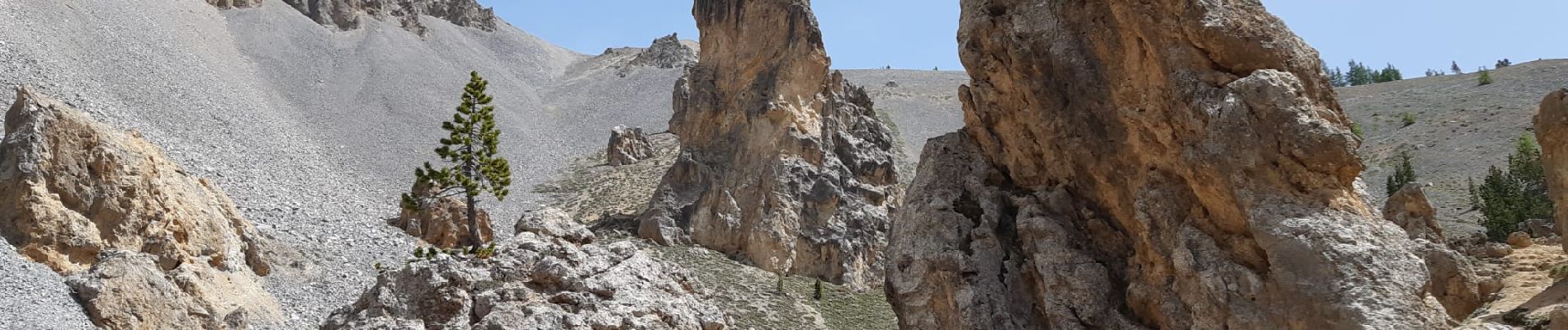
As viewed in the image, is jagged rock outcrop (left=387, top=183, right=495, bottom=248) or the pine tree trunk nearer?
the pine tree trunk

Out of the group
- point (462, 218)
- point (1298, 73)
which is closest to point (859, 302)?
point (462, 218)

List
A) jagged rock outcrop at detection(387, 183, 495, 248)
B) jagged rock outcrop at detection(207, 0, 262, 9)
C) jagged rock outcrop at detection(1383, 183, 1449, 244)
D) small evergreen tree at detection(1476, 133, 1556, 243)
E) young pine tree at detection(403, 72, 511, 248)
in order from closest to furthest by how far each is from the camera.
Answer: jagged rock outcrop at detection(1383, 183, 1449, 244)
young pine tree at detection(403, 72, 511, 248)
small evergreen tree at detection(1476, 133, 1556, 243)
jagged rock outcrop at detection(387, 183, 495, 248)
jagged rock outcrop at detection(207, 0, 262, 9)

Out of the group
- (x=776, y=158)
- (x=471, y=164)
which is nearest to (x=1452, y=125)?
(x=776, y=158)

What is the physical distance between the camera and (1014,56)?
17875 millimetres

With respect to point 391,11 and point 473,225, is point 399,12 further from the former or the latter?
point 473,225

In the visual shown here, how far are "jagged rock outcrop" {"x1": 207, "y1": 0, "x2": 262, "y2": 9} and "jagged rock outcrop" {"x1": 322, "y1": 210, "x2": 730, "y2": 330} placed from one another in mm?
83774

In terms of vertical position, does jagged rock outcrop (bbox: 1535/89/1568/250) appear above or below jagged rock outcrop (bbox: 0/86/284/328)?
above

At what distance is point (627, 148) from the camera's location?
2854 inches

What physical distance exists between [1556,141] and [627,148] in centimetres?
5590

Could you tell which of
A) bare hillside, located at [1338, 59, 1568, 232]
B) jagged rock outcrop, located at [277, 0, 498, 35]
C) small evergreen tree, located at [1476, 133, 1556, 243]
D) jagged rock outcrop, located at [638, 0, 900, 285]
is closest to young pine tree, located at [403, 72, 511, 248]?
jagged rock outcrop, located at [638, 0, 900, 285]

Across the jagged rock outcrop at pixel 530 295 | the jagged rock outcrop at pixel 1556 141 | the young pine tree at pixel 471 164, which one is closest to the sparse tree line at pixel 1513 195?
the jagged rock outcrop at pixel 1556 141

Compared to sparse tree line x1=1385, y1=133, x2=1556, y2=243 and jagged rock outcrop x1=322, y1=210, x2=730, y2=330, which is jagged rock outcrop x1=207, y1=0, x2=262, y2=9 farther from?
jagged rock outcrop x1=322, y1=210, x2=730, y2=330

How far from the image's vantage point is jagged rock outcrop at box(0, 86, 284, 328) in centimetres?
2522

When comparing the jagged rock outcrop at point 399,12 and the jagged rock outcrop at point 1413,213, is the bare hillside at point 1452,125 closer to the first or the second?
the jagged rock outcrop at point 1413,213
